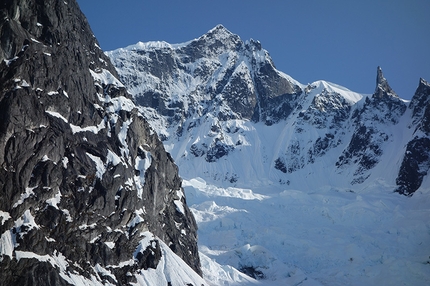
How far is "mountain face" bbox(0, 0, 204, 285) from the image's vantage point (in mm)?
79188

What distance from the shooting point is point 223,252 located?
157 m

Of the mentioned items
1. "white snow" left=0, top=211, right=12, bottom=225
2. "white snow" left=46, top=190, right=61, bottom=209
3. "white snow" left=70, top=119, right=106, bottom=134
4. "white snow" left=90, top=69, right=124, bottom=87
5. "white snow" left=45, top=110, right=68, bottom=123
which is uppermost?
"white snow" left=90, top=69, right=124, bottom=87

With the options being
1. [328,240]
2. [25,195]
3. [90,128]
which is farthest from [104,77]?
[328,240]

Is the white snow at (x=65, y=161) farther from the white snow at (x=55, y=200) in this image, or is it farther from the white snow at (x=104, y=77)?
the white snow at (x=104, y=77)

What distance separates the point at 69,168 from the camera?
294 feet

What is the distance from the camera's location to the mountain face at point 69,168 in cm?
7919

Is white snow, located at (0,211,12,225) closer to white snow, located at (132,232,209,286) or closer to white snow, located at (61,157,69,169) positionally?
white snow, located at (61,157,69,169)

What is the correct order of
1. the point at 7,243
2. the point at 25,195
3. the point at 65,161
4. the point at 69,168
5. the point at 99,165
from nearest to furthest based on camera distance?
the point at 7,243 → the point at 25,195 → the point at 69,168 → the point at 65,161 → the point at 99,165

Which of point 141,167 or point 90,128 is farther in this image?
point 141,167

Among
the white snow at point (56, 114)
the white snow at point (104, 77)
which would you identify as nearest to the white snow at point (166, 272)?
the white snow at point (56, 114)

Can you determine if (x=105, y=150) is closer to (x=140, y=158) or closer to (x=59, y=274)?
(x=140, y=158)

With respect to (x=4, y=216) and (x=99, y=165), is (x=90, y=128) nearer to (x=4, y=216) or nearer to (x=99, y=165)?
(x=99, y=165)

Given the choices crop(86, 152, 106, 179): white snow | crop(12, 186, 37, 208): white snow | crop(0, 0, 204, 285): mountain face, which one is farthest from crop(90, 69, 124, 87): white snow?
crop(12, 186, 37, 208): white snow

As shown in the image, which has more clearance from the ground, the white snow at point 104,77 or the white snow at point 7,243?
the white snow at point 104,77
